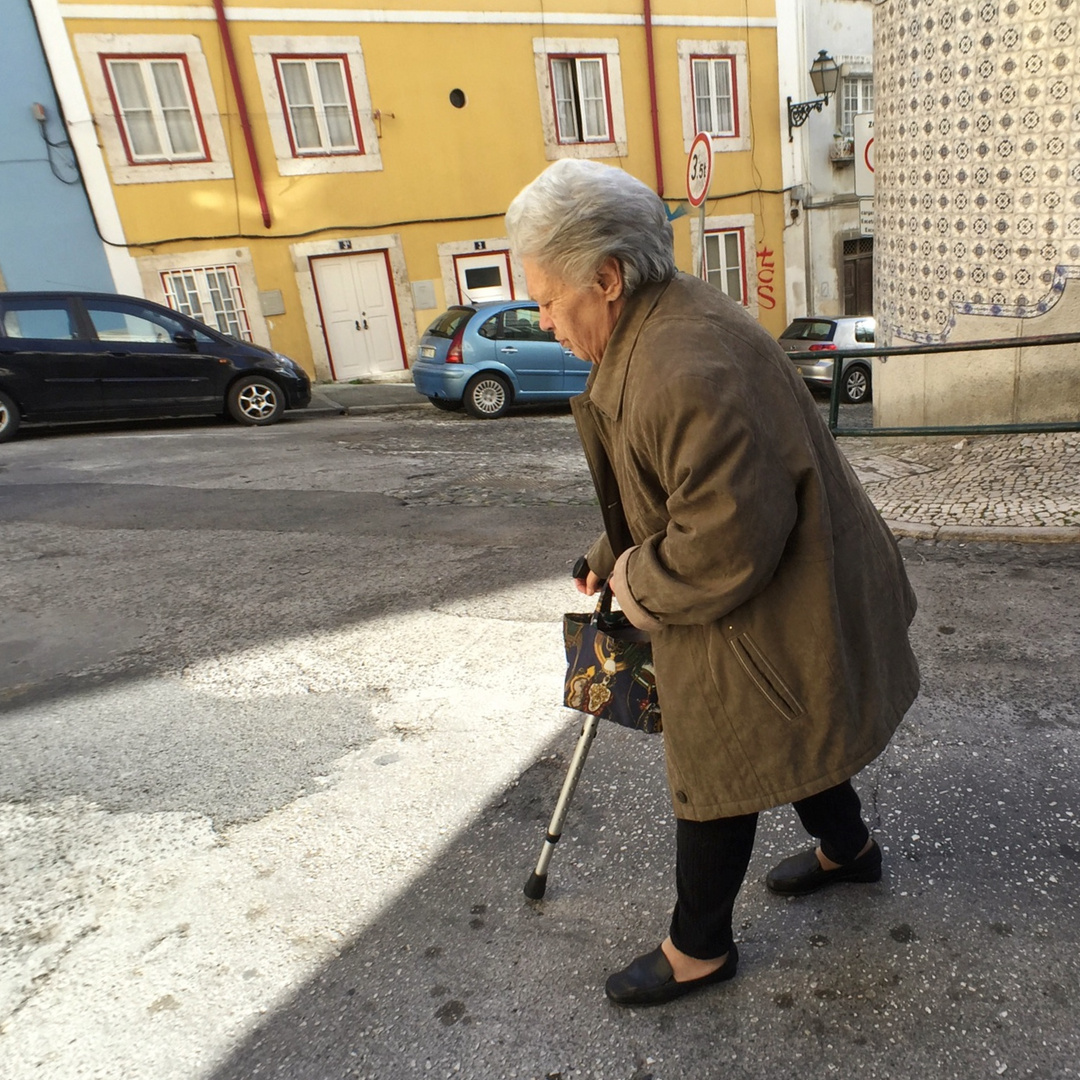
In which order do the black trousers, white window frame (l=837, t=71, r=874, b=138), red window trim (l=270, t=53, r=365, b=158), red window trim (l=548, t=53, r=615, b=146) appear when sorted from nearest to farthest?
the black trousers → red window trim (l=270, t=53, r=365, b=158) → red window trim (l=548, t=53, r=615, b=146) → white window frame (l=837, t=71, r=874, b=138)

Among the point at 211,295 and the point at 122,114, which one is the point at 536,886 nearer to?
the point at 211,295

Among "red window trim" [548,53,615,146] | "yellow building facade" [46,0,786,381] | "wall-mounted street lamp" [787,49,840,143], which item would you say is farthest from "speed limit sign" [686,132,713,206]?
"wall-mounted street lamp" [787,49,840,143]

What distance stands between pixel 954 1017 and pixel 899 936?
24 cm

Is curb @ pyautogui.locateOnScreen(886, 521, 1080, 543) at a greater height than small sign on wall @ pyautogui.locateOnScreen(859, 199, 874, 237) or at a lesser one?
lesser

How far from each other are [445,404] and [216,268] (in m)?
5.99

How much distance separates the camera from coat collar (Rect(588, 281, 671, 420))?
144 cm

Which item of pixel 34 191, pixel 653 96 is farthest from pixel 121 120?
pixel 653 96

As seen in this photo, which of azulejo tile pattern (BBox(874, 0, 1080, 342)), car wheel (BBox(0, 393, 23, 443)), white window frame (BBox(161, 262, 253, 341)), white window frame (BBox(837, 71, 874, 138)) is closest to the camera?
azulejo tile pattern (BBox(874, 0, 1080, 342))

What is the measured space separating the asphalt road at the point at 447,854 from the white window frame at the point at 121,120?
11.4m

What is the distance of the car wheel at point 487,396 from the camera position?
1058cm

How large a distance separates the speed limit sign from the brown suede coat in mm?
7424

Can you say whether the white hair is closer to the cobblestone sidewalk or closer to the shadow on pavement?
the shadow on pavement

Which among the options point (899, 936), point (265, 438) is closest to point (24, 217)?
point (265, 438)

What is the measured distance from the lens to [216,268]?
46.2ft
